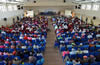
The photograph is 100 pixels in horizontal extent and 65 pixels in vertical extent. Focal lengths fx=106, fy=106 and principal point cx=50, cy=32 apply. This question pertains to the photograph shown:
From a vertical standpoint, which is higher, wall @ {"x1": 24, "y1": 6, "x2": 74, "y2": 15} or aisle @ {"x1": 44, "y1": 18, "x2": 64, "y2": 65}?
wall @ {"x1": 24, "y1": 6, "x2": 74, "y2": 15}

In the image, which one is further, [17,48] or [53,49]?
[53,49]

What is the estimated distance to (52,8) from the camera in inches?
1382

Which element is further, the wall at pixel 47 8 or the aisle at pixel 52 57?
the wall at pixel 47 8

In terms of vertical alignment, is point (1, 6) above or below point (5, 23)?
above

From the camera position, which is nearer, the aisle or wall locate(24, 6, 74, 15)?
the aisle

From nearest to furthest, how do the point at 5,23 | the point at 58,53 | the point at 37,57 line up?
the point at 37,57
the point at 58,53
the point at 5,23

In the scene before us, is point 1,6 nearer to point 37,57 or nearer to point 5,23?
point 5,23

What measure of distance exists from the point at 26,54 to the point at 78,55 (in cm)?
371

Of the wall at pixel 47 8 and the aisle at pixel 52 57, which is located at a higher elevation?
the wall at pixel 47 8

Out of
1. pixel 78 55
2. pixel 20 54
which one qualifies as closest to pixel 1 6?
pixel 20 54

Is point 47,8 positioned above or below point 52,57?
above

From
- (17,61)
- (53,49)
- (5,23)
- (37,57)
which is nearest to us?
(17,61)

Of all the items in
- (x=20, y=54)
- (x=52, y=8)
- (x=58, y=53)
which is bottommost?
(x=58, y=53)

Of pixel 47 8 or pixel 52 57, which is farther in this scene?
pixel 47 8
